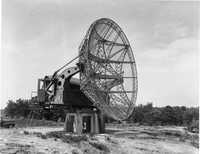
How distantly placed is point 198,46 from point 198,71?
2.66 meters

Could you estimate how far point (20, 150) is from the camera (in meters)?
16.1

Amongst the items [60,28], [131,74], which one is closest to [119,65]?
[131,74]

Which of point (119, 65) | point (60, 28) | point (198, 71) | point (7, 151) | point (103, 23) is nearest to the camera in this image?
point (7, 151)

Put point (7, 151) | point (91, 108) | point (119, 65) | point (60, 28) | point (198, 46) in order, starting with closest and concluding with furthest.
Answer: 1. point (7, 151)
2. point (198, 46)
3. point (60, 28)
4. point (119, 65)
5. point (91, 108)

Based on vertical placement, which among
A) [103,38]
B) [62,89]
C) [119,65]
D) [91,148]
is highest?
[103,38]

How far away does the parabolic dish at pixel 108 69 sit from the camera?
27266 millimetres

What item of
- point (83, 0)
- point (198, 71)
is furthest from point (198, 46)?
point (83, 0)

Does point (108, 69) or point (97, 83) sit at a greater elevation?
point (108, 69)

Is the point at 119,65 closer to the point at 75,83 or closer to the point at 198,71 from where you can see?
the point at 75,83

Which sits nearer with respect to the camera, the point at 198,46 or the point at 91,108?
the point at 198,46

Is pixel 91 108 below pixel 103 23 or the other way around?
below

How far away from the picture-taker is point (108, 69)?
96.7ft

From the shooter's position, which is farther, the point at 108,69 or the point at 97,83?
the point at 108,69

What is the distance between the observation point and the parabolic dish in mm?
27266
